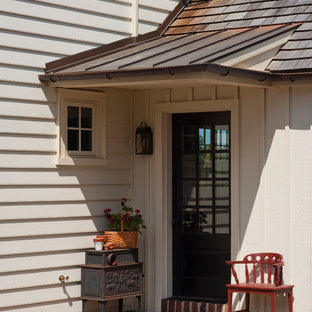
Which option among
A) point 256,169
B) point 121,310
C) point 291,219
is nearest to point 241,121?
point 256,169

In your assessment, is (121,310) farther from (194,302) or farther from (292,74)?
(292,74)

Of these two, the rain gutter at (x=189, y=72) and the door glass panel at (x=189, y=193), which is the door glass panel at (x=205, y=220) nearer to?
the door glass panel at (x=189, y=193)

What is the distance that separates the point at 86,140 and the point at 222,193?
1766 millimetres

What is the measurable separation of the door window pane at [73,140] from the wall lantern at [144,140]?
0.93m

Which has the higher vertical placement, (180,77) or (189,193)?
(180,77)

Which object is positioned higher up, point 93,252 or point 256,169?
point 256,169

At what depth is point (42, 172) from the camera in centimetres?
941

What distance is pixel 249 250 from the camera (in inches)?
382

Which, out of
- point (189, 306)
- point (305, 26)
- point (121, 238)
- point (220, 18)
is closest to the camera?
point (305, 26)

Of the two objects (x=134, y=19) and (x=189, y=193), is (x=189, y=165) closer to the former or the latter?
(x=189, y=193)

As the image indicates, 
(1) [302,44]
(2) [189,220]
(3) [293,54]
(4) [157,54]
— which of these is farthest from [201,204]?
(1) [302,44]

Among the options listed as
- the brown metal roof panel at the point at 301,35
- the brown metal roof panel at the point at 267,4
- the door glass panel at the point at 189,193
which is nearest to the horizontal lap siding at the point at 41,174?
the door glass panel at the point at 189,193

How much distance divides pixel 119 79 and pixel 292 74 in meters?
1.90

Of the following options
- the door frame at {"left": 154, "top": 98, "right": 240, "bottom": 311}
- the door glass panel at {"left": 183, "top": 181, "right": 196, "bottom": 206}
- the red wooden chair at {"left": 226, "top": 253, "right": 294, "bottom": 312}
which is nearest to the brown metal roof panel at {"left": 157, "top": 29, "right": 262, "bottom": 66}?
the door frame at {"left": 154, "top": 98, "right": 240, "bottom": 311}
